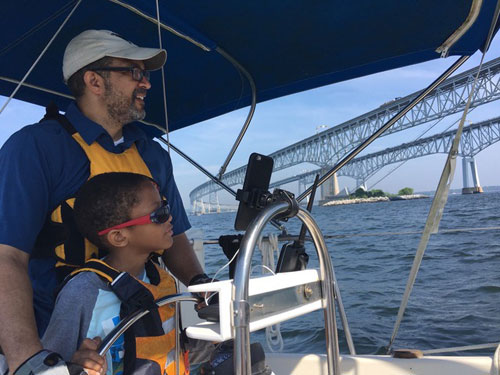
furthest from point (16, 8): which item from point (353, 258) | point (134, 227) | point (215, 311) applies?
point (353, 258)

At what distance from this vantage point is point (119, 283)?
1.12 meters

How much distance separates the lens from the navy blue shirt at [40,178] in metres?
1.16

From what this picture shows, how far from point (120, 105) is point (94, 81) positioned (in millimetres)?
112

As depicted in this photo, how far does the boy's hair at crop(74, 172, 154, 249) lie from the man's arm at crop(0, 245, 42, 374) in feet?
0.61

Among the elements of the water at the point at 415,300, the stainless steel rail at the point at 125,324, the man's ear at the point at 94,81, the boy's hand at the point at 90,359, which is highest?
the man's ear at the point at 94,81

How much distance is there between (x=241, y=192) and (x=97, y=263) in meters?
0.43

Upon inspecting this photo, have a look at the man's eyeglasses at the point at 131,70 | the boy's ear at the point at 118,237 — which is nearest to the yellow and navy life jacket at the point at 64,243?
the boy's ear at the point at 118,237

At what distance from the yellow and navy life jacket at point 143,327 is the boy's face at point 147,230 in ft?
0.39

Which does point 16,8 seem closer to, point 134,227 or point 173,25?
point 173,25

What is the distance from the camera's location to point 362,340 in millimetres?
3977

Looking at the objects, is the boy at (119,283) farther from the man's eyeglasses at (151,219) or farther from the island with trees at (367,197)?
the island with trees at (367,197)

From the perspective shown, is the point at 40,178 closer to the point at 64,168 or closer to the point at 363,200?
the point at 64,168

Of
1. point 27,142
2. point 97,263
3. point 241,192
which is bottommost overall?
point 97,263

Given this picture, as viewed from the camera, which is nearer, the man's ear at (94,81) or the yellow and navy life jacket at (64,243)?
the yellow and navy life jacket at (64,243)
